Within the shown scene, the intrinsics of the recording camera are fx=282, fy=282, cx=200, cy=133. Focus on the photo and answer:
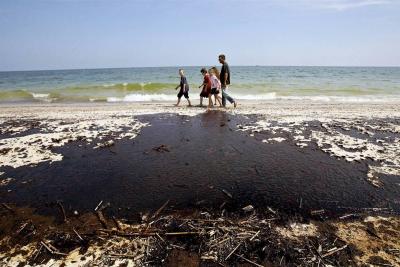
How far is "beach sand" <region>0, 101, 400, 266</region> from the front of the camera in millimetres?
3701

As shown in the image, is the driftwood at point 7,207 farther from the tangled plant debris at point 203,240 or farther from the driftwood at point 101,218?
the driftwood at point 101,218

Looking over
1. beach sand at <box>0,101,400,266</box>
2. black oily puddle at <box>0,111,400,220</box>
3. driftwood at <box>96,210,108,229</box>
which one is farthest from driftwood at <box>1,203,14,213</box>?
driftwood at <box>96,210,108,229</box>

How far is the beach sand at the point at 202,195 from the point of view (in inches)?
146

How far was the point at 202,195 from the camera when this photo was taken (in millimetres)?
5227

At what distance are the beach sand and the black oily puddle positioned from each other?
3 centimetres

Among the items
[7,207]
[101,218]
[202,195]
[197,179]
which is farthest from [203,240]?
[7,207]

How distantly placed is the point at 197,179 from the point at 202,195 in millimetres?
762

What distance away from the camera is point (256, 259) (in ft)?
11.6

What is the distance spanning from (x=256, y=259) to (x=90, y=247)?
219cm

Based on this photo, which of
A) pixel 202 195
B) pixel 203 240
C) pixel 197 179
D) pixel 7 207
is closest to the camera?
pixel 203 240

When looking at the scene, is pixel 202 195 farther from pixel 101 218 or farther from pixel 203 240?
pixel 101 218

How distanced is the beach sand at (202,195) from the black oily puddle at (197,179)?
1.0 inches

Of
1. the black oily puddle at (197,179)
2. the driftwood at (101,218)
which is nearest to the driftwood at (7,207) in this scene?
the black oily puddle at (197,179)

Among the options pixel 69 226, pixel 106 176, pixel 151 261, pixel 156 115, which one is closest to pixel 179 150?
pixel 106 176
